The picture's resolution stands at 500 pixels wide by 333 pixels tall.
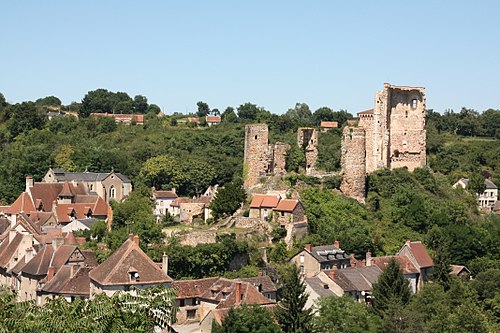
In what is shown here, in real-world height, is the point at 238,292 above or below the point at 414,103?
below

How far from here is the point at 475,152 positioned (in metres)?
71.2

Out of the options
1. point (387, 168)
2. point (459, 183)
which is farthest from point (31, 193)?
point (459, 183)

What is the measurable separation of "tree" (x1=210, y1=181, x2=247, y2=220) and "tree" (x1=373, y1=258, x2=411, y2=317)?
10.6 m

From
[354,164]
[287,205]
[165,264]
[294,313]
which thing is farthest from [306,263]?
[354,164]

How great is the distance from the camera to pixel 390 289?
126 feet

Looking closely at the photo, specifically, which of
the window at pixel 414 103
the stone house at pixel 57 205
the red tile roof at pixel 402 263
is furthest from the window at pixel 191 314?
the window at pixel 414 103

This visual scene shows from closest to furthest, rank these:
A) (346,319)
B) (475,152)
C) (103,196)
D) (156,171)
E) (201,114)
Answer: (346,319), (103,196), (156,171), (475,152), (201,114)

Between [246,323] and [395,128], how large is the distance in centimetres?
2431

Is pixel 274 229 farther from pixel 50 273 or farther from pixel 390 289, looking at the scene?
pixel 50 273

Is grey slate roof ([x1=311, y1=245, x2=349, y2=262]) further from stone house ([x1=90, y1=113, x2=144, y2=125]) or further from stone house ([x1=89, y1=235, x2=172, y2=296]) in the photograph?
stone house ([x1=90, y1=113, x2=144, y2=125])

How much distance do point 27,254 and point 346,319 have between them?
1811 centimetres

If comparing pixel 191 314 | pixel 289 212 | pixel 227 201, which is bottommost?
pixel 191 314

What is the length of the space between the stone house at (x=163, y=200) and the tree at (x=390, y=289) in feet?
64.1

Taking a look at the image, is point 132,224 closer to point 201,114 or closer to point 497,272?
point 497,272
